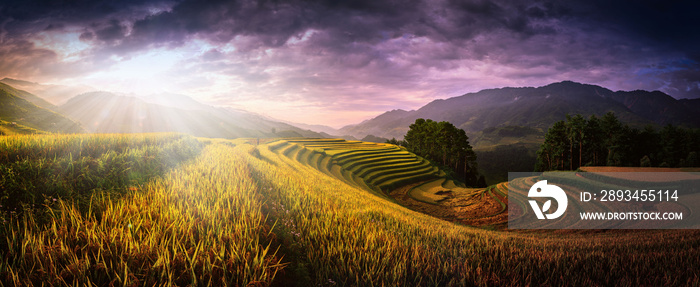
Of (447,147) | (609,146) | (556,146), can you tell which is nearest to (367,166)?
(447,147)

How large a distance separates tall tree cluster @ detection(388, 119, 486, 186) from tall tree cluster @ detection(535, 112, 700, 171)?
15.5 meters

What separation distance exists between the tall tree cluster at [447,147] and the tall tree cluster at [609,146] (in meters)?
15.5

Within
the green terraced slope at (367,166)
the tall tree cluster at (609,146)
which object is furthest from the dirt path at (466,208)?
the tall tree cluster at (609,146)

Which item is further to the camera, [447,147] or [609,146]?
[447,147]

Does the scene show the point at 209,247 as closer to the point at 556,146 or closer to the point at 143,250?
the point at 143,250

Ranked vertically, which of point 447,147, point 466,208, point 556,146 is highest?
point 556,146

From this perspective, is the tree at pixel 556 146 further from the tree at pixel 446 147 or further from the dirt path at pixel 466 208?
the dirt path at pixel 466 208

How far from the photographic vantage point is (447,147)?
63938mm

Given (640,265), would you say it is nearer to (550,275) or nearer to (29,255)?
(550,275)

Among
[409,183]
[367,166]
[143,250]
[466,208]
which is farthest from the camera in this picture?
[367,166]

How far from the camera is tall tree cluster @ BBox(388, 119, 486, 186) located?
2438 inches

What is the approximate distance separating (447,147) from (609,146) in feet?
108

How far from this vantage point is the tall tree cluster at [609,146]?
52.0 metres

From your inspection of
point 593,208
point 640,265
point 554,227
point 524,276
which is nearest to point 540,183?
point 593,208
